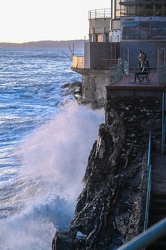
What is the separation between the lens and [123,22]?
25.2 meters

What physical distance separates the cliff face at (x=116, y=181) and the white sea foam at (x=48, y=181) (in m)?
1.76

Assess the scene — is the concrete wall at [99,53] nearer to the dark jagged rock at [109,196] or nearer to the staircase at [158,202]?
the dark jagged rock at [109,196]

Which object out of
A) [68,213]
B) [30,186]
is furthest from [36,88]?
[68,213]

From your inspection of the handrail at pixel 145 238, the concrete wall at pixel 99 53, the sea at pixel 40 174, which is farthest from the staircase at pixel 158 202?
the concrete wall at pixel 99 53

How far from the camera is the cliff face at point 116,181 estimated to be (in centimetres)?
1028

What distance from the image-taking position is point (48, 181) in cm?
1938

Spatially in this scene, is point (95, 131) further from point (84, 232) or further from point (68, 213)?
point (84, 232)

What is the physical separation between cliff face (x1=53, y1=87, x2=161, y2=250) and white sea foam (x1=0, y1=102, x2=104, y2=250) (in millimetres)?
1763

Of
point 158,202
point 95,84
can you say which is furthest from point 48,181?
point 158,202

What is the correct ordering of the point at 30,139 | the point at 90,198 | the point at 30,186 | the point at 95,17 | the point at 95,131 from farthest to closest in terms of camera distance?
the point at 95,17, the point at 30,139, the point at 95,131, the point at 30,186, the point at 90,198

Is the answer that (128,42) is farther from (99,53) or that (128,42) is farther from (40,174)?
(40,174)

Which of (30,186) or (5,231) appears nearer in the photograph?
(5,231)

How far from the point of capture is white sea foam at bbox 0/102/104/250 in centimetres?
1403

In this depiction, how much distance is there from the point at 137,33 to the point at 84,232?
15.8 m
